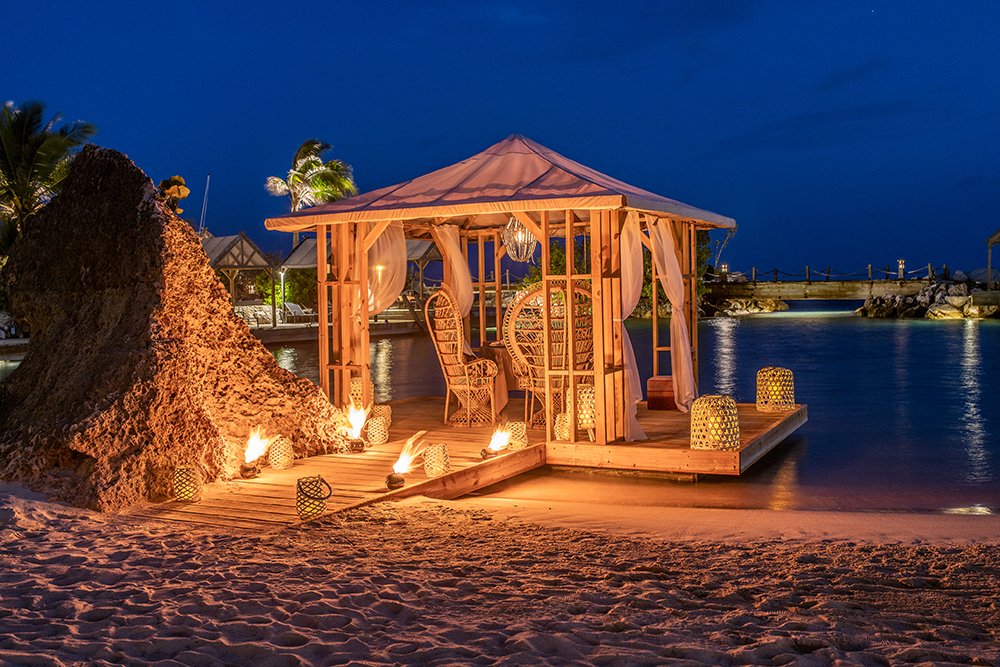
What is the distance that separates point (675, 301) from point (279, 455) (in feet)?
12.9

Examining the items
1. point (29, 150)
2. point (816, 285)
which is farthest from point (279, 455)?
point (816, 285)

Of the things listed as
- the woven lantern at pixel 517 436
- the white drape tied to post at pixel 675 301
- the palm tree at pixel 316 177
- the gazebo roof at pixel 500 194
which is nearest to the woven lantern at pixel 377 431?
the woven lantern at pixel 517 436

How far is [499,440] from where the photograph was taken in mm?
7082

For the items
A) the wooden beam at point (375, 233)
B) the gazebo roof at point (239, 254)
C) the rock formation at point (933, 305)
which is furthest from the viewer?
the rock formation at point (933, 305)

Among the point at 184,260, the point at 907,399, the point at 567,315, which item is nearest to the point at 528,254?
the point at 567,315

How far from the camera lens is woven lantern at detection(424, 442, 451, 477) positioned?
6199 mm

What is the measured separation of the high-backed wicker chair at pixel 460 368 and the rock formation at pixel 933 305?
34.2m

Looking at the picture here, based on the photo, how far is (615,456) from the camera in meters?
7.05

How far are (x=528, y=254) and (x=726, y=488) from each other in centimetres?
390

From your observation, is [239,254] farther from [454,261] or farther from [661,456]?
[661,456]

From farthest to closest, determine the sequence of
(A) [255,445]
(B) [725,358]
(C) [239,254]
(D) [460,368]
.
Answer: (C) [239,254], (B) [725,358], (D) [460,368], (A) [255,445]

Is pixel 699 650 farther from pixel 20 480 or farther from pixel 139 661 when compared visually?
pixel 20 480

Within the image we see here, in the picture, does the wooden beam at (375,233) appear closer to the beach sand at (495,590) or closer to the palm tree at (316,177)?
the beach sand at (495,590)

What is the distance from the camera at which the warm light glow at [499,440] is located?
707cm
